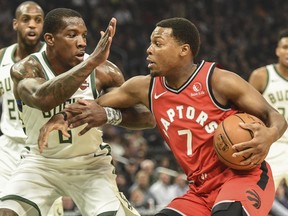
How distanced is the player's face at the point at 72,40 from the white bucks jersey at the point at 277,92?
10.3 ft

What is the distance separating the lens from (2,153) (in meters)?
6.95

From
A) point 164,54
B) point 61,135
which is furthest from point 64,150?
point 164,54

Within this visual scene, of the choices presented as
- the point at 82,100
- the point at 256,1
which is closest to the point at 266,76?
the point at 82,100

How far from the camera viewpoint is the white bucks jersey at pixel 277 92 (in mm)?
7957

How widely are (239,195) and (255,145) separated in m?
0.37

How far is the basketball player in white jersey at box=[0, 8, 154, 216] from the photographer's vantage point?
537cm

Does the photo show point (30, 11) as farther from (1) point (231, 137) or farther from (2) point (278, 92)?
(1) point (231, 137)

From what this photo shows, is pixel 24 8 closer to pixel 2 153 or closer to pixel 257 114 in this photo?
pixel 2 153

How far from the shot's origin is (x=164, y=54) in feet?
17.5

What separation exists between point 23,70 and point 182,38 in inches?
51.3

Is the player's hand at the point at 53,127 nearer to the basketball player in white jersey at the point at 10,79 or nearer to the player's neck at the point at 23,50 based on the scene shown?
the basketball player in white jersey at the point at 10,79

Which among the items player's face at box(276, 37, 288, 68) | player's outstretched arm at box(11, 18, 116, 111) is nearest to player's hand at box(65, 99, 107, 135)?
player's outstretched arm at box(11, 18, 116, 111)

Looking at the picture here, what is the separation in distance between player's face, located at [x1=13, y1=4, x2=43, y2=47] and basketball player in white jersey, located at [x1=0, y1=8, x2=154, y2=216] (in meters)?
1.42

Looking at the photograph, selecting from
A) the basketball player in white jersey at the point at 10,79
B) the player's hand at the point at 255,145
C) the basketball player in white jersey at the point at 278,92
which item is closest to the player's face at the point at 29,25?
the basketball player in white jersey at the point at 10,79
